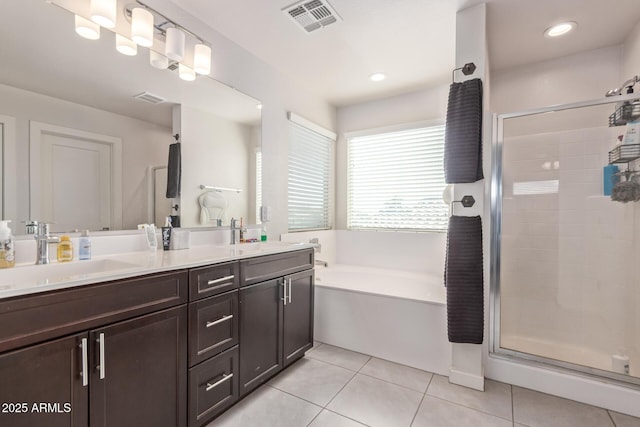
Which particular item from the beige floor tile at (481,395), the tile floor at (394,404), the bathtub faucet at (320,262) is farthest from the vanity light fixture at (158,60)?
the beige floor tile at (481,395)

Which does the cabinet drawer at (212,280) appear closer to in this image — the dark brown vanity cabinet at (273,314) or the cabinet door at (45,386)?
the dark brown vanity cabinet at (273,314)

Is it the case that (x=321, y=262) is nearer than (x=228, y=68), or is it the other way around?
(x=228, y=68)

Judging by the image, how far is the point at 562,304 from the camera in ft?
7.65

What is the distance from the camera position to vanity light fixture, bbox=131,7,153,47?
1.55 m

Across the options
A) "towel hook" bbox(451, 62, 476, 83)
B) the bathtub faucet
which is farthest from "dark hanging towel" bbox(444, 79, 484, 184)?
the bathtub faucet

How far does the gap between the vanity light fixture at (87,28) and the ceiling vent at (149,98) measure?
0.31 m

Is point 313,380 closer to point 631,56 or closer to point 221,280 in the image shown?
point 221,280

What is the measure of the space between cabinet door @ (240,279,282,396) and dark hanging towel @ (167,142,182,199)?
0.79 meters

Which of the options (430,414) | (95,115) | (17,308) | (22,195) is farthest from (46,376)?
(430,414)

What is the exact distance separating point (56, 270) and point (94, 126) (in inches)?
29.4

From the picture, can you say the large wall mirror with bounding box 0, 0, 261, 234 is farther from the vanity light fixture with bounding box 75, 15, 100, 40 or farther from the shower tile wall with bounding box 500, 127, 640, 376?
the shower tile wall with bounding box 500, 127, 640, 376

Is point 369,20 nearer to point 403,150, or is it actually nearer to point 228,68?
point 228,68

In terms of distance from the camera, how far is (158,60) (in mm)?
1747

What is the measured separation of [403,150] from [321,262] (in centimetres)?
150
